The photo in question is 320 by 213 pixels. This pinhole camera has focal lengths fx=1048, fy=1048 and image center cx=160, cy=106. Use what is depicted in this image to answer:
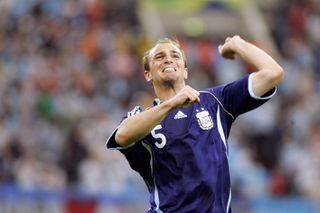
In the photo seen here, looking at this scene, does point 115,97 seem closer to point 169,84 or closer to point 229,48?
point 169,84

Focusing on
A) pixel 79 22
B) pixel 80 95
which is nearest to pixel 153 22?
pixel 79 22

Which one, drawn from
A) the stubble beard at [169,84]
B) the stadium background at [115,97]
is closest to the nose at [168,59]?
the stubble beard at [169,84]

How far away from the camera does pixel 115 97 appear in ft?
59.2

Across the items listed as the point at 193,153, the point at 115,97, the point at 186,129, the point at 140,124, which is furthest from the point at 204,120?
the point at 115,97

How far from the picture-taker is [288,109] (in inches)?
725

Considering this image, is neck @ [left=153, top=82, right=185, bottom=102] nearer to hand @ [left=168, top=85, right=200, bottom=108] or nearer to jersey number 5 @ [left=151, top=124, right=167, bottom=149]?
jersey number 5 @ [left=151, top=124, right=167, bottom=149]

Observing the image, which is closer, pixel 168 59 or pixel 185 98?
pixel 185 98

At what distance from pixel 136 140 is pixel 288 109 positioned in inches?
439

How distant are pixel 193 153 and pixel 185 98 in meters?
0.56

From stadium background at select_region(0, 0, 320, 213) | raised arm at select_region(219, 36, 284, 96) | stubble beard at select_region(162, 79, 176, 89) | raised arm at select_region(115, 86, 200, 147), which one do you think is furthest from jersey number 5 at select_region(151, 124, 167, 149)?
stadium background at select_region(0, 0, 320, 213)

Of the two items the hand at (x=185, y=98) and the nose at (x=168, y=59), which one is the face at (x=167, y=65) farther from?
the hand at (x=185, y=98)

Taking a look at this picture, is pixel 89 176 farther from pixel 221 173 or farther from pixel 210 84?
pixel 221 173

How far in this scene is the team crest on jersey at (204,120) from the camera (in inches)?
304

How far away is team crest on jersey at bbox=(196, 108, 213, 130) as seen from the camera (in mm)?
7723
